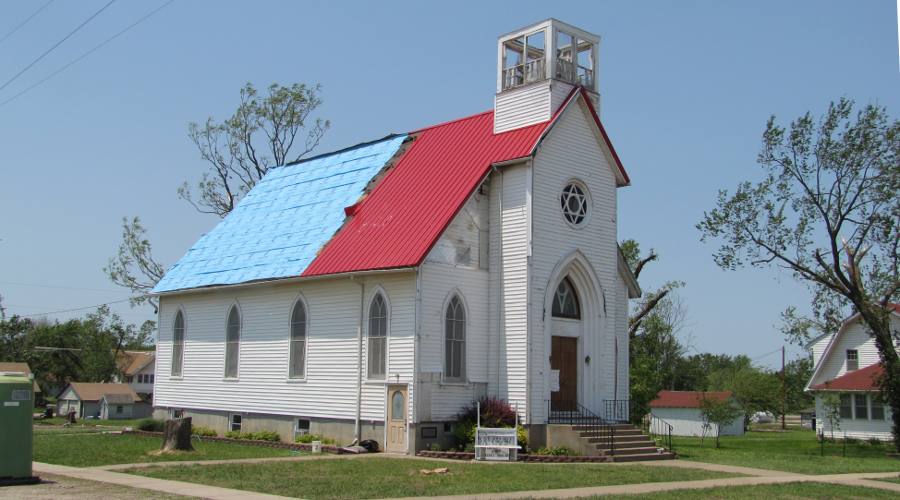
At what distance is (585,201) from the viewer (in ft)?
93.4

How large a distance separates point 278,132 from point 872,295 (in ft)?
97.0

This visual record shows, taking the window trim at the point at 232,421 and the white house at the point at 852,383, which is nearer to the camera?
the window trim at the point at 232,421

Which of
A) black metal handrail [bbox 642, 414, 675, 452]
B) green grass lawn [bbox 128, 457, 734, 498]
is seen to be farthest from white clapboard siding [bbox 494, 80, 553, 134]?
green grass lawn [bbox 128, 457, 734, 498]

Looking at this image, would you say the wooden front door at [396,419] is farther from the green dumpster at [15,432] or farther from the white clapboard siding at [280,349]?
the green dumpster at [15,432]

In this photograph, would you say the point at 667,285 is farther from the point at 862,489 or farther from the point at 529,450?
the point at 862,489

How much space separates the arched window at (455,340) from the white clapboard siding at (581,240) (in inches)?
75.4

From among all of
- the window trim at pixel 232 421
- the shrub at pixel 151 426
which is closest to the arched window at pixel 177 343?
the shrub at pixel 151 426

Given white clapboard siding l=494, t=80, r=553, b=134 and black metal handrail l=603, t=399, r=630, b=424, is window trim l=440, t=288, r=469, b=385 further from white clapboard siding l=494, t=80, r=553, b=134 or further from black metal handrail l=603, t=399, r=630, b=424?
white clapboard siding l=494, t=80, r=553, b=134

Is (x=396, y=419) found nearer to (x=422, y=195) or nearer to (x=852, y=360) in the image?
(x=422, y=195)

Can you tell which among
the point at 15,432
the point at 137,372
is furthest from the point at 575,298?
the point at 137,372

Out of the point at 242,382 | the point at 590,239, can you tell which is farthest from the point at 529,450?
the point at 242,382

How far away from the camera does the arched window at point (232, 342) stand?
32.4 metres

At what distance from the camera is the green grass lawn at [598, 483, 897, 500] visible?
16.9 m

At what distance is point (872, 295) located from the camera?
39.7m
